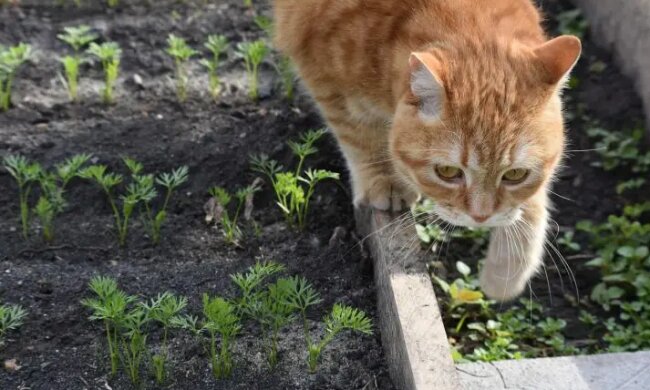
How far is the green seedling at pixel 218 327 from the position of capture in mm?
2564

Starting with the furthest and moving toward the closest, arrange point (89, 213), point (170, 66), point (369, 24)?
point (170, 66)
point (89, 213)
point (369, 24)

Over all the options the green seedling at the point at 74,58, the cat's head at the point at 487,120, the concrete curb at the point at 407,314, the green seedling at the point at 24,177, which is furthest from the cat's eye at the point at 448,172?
the green seedling at the point at 74,58

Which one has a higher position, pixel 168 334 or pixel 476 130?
pixel 476 130

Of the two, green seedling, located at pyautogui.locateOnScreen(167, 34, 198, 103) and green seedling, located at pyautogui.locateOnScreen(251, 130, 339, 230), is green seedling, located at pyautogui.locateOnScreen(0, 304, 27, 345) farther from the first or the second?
green seedling, located at pyautogui.locateOnScreen(167, 34, 198, 103)

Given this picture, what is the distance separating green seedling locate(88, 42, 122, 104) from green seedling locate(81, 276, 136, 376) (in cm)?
144

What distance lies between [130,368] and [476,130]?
1.23m

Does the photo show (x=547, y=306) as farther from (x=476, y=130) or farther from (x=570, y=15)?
(x=570, y=15)

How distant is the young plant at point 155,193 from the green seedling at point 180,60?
2.07 ft

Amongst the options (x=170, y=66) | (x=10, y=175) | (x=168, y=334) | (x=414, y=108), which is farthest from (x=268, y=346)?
(x=170, y=66)

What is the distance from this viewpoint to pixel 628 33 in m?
4.38

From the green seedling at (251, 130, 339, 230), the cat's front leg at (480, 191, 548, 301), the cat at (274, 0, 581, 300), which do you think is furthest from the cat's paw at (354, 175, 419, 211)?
the cat's front leg at (480, 191, 548, 301)

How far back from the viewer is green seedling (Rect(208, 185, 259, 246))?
328 centimetres

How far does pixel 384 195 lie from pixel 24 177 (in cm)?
138

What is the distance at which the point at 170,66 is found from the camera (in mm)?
4387
